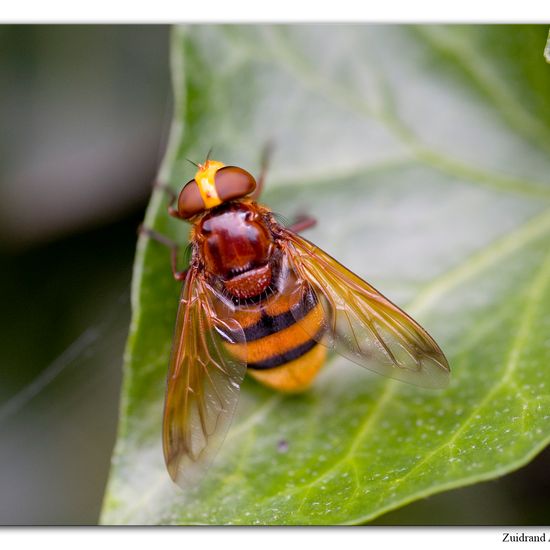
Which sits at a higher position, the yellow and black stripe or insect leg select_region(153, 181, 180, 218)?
insect leg select_region(153, 181, 180, 218)

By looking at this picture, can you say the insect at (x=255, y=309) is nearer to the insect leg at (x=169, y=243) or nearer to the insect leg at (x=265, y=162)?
the insect leg at (x=169, y=243)

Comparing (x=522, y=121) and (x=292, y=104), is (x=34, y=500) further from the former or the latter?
(x=522, y=121)

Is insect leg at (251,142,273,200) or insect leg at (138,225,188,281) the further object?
insect leg at (251,142,273,200)

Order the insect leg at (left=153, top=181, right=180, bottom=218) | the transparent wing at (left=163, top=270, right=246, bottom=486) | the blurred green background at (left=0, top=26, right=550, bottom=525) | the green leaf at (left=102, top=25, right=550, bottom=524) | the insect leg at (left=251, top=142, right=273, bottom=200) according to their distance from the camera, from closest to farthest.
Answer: the transparent wing at (left=163, top=270, right=246, bottom=486)
the green leaf at (left=102, top=25, right=550, bottom=524)
the insect leg at (left=153, top=181, right=180, bottom=218)
the insect leg at (left=251, top=142, right=273, bottom=200)
the blurred green background at (left=0, top=26, right=550, bottom=525)

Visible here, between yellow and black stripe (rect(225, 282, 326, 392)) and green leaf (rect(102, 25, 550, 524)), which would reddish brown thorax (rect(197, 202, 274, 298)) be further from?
green leaf (rect(102, 25, 550, 524))

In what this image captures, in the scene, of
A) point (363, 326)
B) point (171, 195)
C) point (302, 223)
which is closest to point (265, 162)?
point (302, 223)

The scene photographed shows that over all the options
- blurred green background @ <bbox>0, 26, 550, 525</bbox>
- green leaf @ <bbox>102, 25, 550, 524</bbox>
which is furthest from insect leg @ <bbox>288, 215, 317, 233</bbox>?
blurred green background @ <bbox>0, 26, 550, 525</bbox>

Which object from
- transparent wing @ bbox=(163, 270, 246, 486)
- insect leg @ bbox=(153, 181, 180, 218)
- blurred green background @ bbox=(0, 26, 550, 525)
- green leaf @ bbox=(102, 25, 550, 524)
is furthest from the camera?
blurred green background @ bbox=(0, 26, 550, 525)
